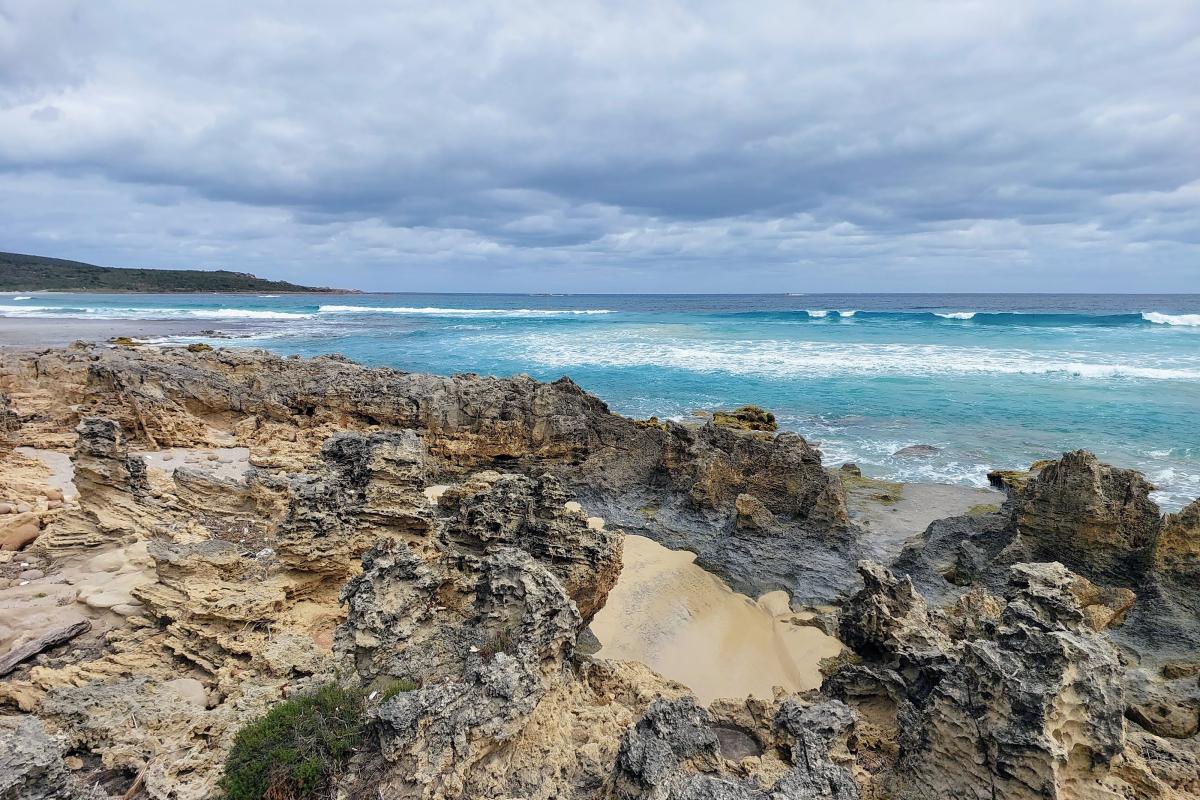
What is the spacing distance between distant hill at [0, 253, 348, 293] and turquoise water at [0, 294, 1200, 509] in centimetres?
6448

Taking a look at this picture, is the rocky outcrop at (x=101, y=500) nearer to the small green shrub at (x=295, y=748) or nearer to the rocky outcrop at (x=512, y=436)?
the rocky outcrop at (x=512, y=436)

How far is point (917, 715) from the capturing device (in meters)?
4.30

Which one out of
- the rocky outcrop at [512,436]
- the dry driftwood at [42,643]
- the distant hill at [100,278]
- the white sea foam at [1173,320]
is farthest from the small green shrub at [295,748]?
the distant hill at [100,278]

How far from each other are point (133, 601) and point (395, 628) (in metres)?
3.21

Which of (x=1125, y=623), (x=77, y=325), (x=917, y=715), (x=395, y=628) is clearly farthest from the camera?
A: (x=77, y=325)

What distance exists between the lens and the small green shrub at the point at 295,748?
368cm

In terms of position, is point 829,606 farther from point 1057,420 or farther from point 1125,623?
point 1057,420

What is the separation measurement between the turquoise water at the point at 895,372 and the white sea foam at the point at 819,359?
0.15 m

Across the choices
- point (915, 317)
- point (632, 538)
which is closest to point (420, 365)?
point (632, 538)

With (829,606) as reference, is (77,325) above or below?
above

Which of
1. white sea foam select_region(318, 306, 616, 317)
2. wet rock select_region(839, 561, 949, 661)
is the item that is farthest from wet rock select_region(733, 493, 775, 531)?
white sea foam select_region(318, 306, 616, 317)

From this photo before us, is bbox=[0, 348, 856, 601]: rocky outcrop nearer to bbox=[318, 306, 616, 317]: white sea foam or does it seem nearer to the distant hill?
bbox=[318, 306, 616, 317]: white sea foam

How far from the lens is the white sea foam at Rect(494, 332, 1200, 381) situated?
29.3 m

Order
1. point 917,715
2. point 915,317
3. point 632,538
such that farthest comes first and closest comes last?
point 915,317 → point 632,538 → point 917,715
